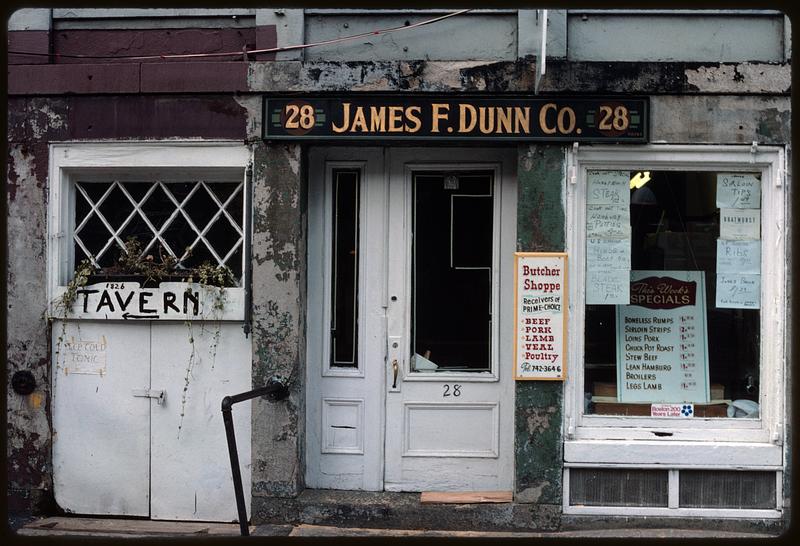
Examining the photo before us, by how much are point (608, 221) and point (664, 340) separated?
98cm

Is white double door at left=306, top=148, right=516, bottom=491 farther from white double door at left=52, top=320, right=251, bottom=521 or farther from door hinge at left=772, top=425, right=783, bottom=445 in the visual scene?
door hinge at left=772, top=425, right=783, bottom=445

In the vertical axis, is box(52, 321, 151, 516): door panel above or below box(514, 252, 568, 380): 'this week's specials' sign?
below

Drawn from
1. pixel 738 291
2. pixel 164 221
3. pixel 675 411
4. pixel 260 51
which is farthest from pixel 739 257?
pixel 164 221

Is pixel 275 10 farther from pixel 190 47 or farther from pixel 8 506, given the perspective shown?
pixel 8 506

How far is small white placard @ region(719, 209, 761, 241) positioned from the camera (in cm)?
628

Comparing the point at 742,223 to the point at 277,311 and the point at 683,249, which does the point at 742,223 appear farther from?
the point at 277,311

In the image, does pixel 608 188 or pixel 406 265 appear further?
pixel 406 265

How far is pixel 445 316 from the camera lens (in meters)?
6.61

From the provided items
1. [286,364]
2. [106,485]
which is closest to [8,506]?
[106,485]

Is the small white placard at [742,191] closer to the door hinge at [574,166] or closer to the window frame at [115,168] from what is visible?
the door hinge at [574,166]

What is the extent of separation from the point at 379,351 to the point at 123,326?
75.5 inches

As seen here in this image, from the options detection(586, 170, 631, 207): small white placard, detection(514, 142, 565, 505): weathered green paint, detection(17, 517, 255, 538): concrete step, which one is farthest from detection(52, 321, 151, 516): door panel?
detection(586, 170, 631, 207): small white placard

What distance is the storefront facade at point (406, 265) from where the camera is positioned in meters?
6.17

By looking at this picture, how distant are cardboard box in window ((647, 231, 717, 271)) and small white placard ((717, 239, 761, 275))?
4.4 inches
